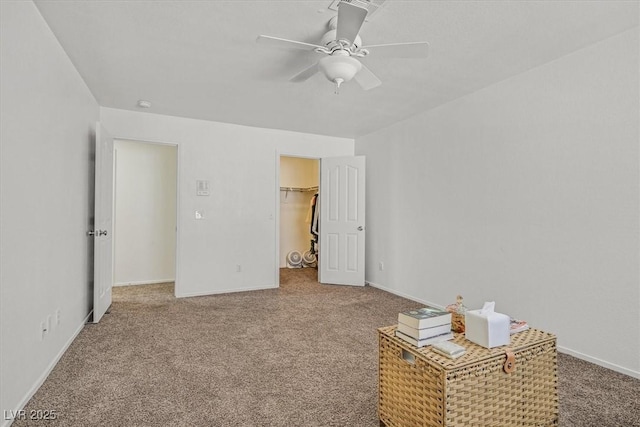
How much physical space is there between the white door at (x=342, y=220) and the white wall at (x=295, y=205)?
1.65m

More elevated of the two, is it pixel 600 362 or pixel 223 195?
pixel 223 195

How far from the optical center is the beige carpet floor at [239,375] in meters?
1.86

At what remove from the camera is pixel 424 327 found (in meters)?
1.57

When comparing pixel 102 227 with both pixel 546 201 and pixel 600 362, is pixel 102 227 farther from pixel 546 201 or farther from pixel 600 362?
pixel 600 362

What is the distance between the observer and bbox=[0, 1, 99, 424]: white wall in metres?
1.76

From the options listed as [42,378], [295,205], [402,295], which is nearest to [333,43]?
[42,378]

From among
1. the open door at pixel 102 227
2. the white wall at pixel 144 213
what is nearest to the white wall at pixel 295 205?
the white wall at pixel 144 213

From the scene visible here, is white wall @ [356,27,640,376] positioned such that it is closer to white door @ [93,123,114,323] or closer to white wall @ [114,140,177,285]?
white door @ [93,123,114,323]

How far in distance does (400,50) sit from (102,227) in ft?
10.7

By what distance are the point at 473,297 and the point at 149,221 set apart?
15.5 feet

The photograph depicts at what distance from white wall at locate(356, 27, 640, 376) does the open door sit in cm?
354

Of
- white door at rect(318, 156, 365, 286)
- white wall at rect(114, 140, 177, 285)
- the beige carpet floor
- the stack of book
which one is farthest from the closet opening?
the stack of book

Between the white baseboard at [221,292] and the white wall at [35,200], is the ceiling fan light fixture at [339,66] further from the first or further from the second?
the white baseboard at [221,292]

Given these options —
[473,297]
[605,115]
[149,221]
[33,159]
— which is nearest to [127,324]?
[33,159]
